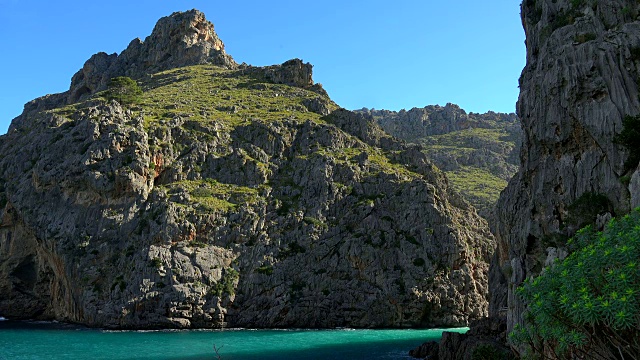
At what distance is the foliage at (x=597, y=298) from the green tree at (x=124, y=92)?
134025mm

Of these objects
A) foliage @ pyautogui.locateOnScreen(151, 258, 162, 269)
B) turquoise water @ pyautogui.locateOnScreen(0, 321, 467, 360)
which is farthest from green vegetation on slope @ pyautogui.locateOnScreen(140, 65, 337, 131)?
turquoise water @ pyautogui.locateOnScreen(0, 321, 467, 360)

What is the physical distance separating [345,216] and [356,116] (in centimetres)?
3875

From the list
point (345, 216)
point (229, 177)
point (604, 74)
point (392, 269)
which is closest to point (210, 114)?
point (229, 177)

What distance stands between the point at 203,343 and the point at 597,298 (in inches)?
2491

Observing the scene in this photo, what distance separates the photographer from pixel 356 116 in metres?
139

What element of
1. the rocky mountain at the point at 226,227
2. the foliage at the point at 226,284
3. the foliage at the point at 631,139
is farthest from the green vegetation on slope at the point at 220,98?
the foliage at the point at 631,139

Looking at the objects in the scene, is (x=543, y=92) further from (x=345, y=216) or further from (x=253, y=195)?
(x=253, y=195)

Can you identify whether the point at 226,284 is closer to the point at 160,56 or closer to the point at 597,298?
the point at 597,298

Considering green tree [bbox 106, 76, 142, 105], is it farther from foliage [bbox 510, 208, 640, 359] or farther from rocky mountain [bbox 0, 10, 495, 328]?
foliage [bbox 510, 208, 640, 359]

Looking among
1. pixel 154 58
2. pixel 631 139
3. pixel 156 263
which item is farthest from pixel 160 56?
pixel 631 139

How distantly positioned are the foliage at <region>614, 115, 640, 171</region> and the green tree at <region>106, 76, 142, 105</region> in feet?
402

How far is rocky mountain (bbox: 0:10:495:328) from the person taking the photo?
9681cm

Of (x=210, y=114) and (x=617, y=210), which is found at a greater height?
(x=210, y=114)

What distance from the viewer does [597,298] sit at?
1734 centimetres
